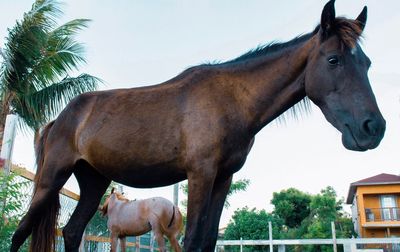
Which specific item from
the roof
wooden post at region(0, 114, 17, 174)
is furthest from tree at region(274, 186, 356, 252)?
wooden post at region(0, 114, 17, 174)

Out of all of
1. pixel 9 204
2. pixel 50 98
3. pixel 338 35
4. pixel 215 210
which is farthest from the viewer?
pixel 50 98

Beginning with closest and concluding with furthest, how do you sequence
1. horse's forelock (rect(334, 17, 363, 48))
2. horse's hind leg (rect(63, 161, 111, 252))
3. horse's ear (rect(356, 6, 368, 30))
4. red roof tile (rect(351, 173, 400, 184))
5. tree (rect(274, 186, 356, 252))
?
horse's forelock (rect(334, 17, 363, 48))
horse's ear (rect(356, 6, 368, 30))
horse's hind leg (rect(63, 161, 111, 252))
tree (rect(274, 186, 356, 252))
red roof tile (rect(351, 173, 400, 184))

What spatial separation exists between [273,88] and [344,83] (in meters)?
0.40

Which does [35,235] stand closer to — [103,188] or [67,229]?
[67,229]

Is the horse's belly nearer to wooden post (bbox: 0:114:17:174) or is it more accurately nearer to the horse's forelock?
the horse's forelock

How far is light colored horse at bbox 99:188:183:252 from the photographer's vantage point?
19.3ft

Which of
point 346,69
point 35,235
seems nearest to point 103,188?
point 35,235

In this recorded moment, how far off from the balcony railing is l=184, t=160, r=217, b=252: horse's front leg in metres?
28.9

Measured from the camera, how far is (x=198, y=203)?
73.0 inches

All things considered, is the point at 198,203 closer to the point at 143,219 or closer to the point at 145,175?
the point at 145,175

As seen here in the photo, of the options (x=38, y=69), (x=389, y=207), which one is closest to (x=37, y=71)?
(x=38, y=69)

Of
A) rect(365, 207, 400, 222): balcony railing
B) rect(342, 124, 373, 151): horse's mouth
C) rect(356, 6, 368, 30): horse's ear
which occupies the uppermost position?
rect(365, 207, 400, 222): balcony railing

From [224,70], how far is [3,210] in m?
2.53

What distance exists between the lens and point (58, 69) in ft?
29.8
